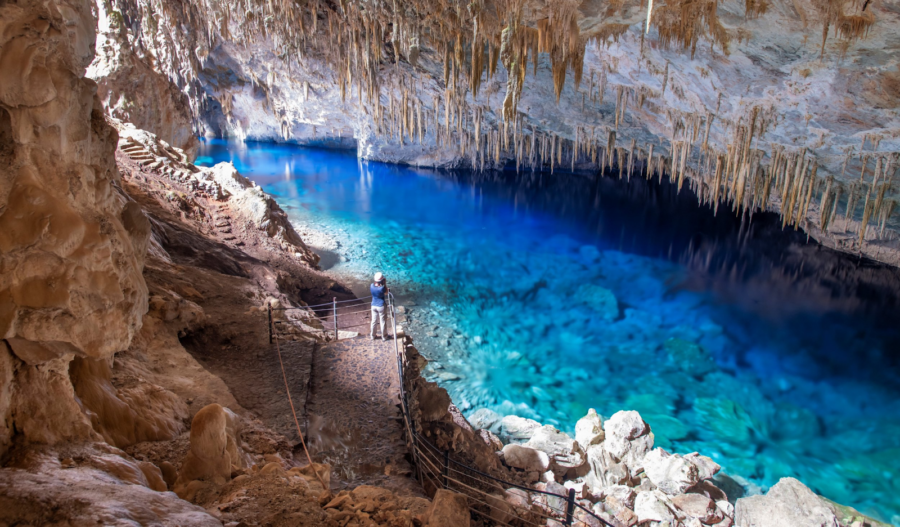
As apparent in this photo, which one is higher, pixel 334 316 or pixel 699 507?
pixel 334 316

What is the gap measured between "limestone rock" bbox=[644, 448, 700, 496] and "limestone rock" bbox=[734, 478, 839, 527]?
0.64 metres

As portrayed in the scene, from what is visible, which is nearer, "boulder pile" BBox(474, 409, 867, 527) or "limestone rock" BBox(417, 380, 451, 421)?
"limestone rock" BBox(417, 380, 451, 421)

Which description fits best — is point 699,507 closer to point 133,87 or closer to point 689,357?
point 689,357

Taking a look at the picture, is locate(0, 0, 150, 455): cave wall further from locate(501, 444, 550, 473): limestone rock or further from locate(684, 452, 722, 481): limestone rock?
locate(684, 452, 722, 481): limestone rock

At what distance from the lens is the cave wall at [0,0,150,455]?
7.63 feet

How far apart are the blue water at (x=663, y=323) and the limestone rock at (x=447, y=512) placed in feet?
19.5

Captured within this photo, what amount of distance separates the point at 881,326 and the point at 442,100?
15.2m

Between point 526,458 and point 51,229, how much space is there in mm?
5942

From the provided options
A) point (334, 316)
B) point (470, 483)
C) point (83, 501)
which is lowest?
point (470, 483)

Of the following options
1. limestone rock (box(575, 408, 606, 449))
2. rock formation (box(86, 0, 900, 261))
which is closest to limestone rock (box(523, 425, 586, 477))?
limestone rock (box(575, 408, 606, 449))

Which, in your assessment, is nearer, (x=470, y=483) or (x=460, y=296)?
(x=470, y=483)

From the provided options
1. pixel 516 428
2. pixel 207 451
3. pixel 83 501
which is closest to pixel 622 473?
pixel 516 428

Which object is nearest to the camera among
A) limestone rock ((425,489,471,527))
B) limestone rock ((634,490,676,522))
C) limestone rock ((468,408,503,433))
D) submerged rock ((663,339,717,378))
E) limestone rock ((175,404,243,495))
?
limestone rock ((425,489,471,527))

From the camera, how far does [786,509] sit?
244 inches
